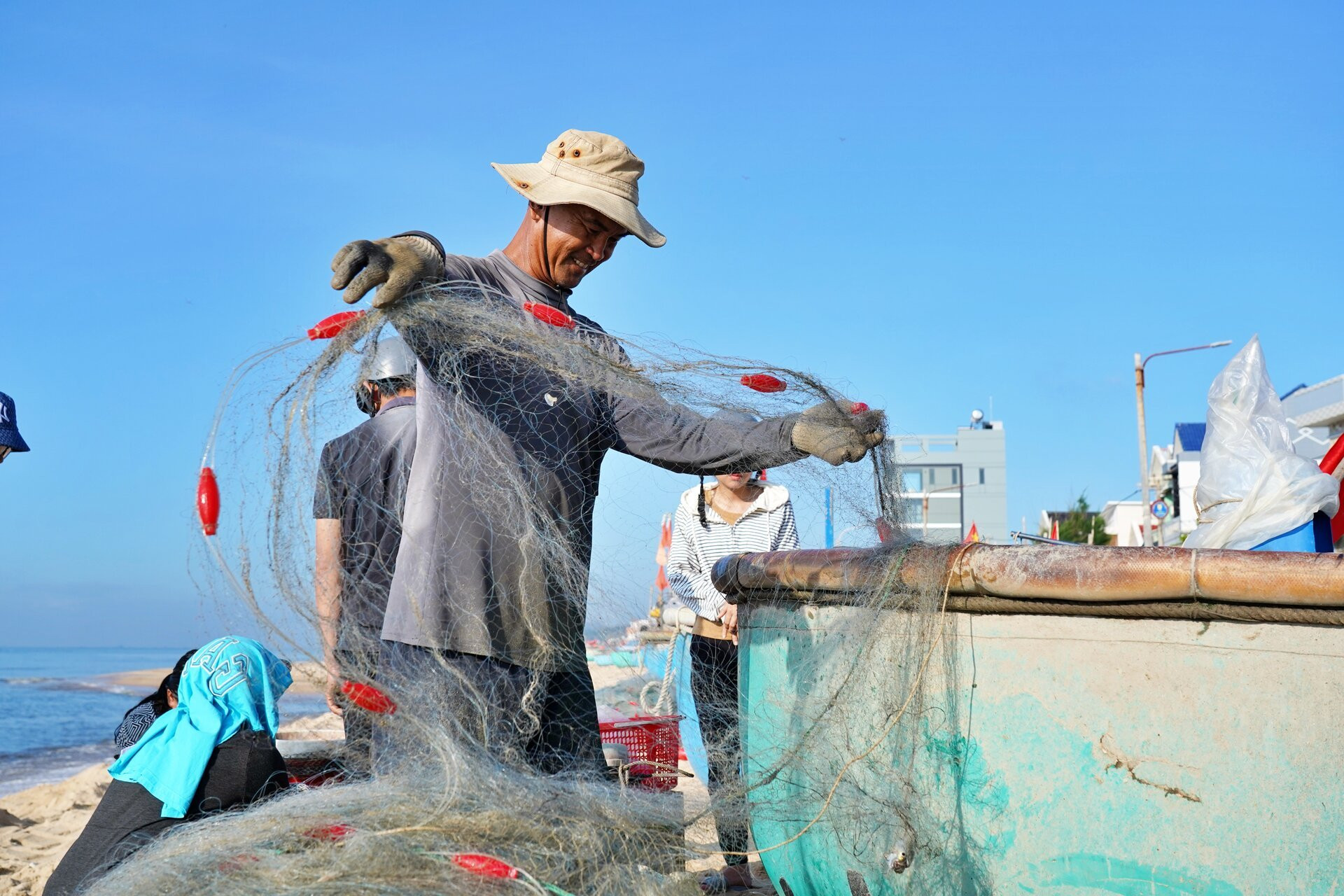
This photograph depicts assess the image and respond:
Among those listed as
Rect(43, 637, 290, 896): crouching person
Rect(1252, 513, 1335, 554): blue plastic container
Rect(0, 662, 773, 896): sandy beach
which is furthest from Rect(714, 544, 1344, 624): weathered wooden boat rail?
Rect(1252, 513, 1335, 554): blue plastic container

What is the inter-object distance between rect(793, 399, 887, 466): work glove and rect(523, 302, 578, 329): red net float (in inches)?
23.2

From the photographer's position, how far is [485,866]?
170cm

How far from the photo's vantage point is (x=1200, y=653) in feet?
6.04

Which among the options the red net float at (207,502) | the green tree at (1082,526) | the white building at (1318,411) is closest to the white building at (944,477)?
the red net float at (207,502)

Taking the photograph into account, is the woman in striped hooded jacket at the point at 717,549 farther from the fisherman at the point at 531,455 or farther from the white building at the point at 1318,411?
the white building at the point at 1318,411

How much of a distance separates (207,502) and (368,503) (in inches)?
25.7

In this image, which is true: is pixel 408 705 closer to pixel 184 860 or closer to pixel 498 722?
pixel 498 722

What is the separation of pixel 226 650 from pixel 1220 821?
2465 millimetres

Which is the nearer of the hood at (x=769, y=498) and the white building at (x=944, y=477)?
the white building at (x=944, y=477)

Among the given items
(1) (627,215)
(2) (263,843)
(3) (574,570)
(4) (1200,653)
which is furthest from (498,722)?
(4) (1200,653)

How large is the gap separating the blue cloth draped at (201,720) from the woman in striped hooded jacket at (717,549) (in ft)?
4.34

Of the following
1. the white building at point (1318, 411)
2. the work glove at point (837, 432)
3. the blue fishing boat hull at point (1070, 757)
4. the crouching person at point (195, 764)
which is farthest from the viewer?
the white building at point (1318, 411)

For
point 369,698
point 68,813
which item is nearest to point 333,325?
point 369,698

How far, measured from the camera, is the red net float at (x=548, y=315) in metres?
2.44
